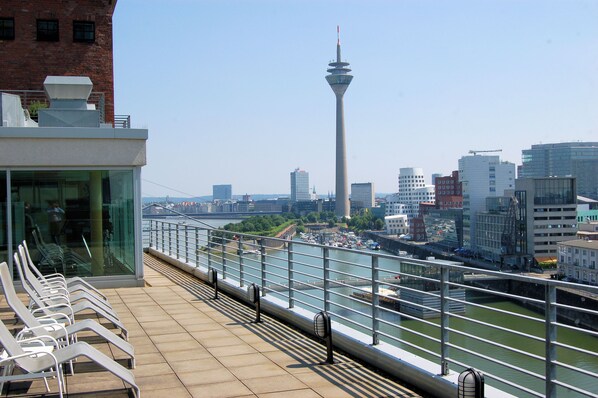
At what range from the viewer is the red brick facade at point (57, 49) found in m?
26.4

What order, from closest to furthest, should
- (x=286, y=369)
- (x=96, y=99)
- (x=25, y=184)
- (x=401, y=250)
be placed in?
(x=286, y=369) → (x=25, y=184) → (x=96, y=99) → (x=401, y=250)

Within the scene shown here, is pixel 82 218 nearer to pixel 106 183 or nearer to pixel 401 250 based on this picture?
pixel 106 183

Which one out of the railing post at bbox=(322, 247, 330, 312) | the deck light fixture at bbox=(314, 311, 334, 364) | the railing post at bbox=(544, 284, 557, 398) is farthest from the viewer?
the railing post at bbox=(322, 247, 330, 312)

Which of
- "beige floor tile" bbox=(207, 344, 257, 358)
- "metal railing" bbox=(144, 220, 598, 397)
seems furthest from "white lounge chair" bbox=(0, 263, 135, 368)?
"metal railing" bbox=(144, 220, 598, 397)

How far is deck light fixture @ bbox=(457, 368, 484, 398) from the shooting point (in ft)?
13.9

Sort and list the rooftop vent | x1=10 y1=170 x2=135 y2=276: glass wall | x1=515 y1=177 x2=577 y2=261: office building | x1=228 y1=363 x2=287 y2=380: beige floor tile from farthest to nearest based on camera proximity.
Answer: x1=515 y1=177 x2=577 y2=261: office building → the rooftop vent → x1=10 y1=170 x2=135 y2=276: glass wall → x1=228 y1=363 x2=287 y2=380: beige floor tile

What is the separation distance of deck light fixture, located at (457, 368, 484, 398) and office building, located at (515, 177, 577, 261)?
9926cm

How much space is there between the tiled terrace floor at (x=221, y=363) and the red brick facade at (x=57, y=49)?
62.6 feet

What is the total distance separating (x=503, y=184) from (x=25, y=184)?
6392 inches

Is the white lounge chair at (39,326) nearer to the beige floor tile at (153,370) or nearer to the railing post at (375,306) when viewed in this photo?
the beige floor tile at (153,370)

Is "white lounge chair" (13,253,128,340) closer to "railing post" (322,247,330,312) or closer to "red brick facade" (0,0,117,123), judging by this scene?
"railing post" (322,247,330,312)

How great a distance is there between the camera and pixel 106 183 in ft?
39.7

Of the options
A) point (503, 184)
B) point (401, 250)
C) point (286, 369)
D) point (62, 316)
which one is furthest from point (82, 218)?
point (503, 184)

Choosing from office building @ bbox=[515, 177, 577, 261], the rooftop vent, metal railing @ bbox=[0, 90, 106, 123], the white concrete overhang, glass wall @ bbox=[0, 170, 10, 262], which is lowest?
office building @ bbox=[515, 177, 577, 261]
